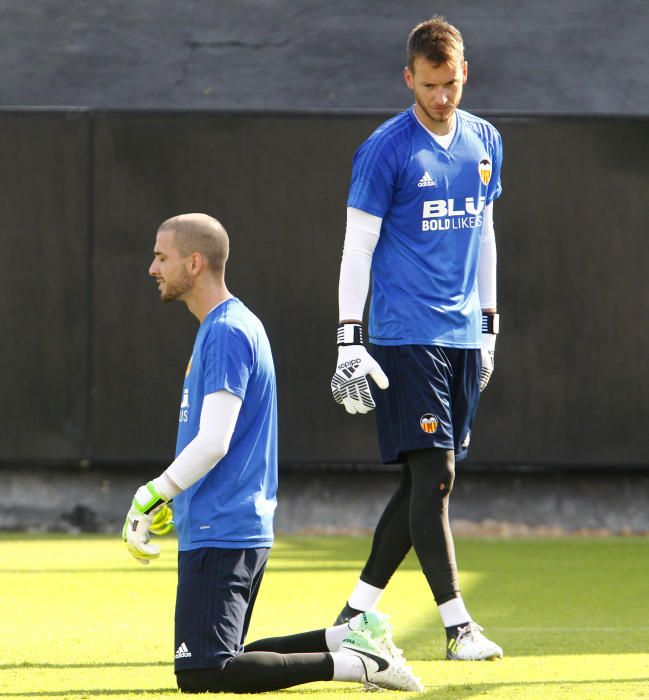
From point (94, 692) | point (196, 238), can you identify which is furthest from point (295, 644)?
point (196, 238)

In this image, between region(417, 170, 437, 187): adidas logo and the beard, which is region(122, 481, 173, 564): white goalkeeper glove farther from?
region(417, 170, 437, 187): adidas logo

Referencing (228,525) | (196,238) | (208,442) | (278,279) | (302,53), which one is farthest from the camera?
(302,53)

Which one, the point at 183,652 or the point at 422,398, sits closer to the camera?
the point at 183,652

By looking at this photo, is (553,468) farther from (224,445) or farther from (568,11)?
(224,445)

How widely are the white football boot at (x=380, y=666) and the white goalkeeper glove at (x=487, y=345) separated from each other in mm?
1480

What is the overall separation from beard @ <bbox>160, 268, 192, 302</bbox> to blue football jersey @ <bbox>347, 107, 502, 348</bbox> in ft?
3.31

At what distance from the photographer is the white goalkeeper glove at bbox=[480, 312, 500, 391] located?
18.8ft

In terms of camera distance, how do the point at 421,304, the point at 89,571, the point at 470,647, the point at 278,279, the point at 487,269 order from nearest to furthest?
the point at 470,647 < the point at 421,304 < the point at 487,269 < the point at 89,571 < the point at 278,279

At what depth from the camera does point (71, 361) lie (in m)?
9.52

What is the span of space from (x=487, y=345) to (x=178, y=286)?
162 centimetres

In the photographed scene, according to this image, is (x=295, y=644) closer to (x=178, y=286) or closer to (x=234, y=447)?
(x=234, y=447)

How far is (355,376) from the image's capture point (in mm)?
5215

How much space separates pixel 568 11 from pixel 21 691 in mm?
6670

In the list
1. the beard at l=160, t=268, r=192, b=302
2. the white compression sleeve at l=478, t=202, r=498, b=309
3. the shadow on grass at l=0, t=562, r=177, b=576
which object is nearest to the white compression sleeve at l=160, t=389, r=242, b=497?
the beard at l=160, t=268, r=192, b=302
